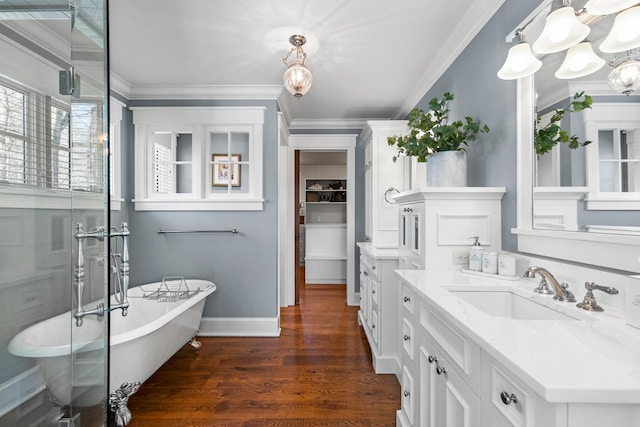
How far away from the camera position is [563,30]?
113 centimetres

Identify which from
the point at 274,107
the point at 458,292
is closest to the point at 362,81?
the point at 274,107

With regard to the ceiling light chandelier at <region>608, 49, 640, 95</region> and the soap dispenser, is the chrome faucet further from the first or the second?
the ceiling light chandelier at <region>608, 49, 640, 95</region>

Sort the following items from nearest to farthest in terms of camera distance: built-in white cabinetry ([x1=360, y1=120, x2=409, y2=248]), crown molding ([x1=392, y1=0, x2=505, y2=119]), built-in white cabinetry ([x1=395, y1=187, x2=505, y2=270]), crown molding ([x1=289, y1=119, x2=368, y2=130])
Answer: built-in white cabinetry ([x1=395, y1=187, x2=505, y2=270])
crown molding ([x1=392, y1=0, x2=505, y2=119])
built-in white cabinetry ([x1=360, y1=120, x2=409, y2=248])
crown molding ([x1=289, y1=119, x2=368, y2=130])

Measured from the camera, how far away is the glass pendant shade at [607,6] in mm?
956

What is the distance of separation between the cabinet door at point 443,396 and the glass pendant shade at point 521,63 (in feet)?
4.08

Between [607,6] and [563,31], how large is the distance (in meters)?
0.14

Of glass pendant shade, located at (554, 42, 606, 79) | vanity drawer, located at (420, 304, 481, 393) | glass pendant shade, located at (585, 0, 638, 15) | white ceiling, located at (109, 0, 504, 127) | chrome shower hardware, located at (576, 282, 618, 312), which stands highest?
white ceiling, located at (109, 0, 504, 127)

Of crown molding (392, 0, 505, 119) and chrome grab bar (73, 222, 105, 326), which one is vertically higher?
crown molding (392, 0, 505, 119)

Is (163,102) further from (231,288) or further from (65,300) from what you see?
(65,300)

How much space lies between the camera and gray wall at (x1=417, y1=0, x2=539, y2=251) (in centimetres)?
157

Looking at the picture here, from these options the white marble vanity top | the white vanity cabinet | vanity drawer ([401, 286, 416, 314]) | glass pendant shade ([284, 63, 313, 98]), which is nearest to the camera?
the white marble vanity top

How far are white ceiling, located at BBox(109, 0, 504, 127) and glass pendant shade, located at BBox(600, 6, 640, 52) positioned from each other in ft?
2.84

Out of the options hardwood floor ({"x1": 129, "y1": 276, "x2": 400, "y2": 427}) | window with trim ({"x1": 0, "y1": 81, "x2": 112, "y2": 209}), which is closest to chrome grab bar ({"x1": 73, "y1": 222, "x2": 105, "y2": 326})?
window with trim ({"x1": 0, "y1": 81, "x2": 112, "y2": 209})

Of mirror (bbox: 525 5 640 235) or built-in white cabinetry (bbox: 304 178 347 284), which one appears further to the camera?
built-in white cabinetry (bbox: 304 178 347 284)
